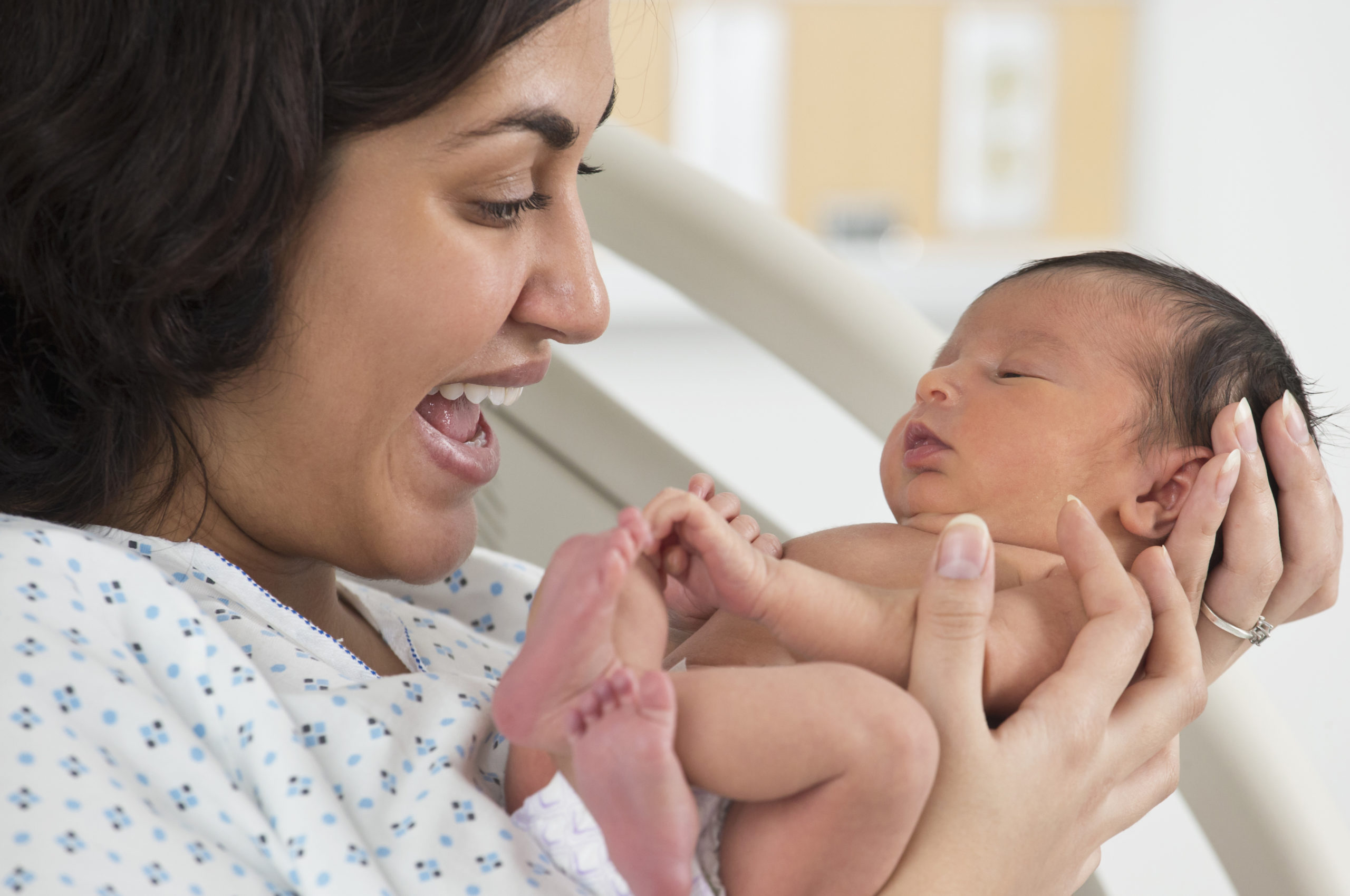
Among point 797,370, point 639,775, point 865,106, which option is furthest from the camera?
point 865,106

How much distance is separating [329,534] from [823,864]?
0.51 metres

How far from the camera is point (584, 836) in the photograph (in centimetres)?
84

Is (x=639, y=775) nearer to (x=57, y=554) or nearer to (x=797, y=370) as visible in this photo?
(x=57, y=554)

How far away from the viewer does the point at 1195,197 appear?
16.2 ft

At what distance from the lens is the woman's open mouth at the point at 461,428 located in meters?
1.08

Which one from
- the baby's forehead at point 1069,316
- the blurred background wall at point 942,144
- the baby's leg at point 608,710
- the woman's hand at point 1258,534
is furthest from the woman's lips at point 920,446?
the blurred background wall at point 942,144

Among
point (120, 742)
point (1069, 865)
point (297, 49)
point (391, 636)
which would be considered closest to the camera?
point (120, 742)

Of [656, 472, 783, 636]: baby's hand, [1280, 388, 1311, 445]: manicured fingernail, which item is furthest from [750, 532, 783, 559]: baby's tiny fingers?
[1280, 388, 1311, 445]: manicured fingernail

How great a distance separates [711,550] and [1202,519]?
1.47 feet

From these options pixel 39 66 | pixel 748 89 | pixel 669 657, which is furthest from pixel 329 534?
pixel 748 89

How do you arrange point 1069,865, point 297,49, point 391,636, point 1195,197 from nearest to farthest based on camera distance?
point 297,49, point 1069,865, point 391,636, point 1195,197

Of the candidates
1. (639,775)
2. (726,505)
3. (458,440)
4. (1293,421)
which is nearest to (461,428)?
(458,440)

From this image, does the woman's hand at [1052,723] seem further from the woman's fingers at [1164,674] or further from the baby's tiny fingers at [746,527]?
the baby's tiny fingers at [746,527]

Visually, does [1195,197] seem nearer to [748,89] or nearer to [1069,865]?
[748,89]
